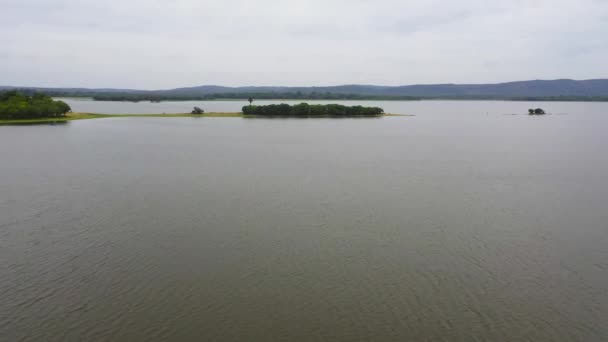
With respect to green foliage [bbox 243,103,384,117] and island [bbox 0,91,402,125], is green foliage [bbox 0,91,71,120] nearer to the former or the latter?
island [bbox 0,91,402,125]

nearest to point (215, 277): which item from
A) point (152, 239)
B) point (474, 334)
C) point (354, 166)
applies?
point (152, 239)

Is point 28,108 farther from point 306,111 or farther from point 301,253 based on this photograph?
point 301,253

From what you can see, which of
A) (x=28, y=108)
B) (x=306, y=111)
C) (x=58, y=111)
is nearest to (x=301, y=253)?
(x=28, y=108)

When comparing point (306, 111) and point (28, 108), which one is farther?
point (306, 111)

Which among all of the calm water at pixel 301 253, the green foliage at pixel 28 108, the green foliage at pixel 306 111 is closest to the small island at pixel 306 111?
the green foliage at pixel 306 111

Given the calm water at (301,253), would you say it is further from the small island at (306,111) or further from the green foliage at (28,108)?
the small island at (306,111)

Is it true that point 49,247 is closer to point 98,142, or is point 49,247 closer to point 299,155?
point 299,155
